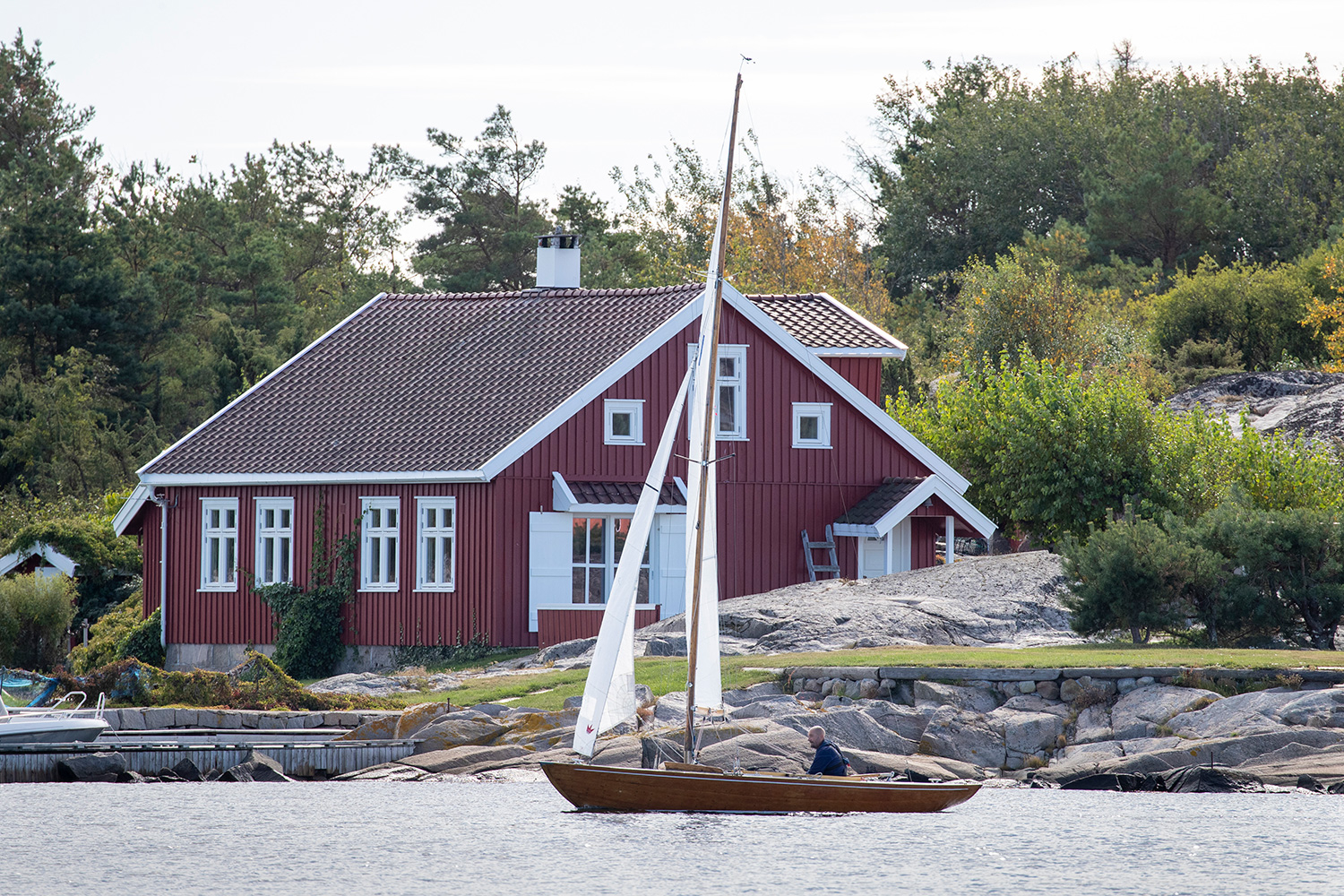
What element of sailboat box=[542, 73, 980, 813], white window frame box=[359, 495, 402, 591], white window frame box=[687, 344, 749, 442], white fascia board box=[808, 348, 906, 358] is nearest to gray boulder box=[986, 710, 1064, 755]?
sailboat box=[542, 73, 980, 813]

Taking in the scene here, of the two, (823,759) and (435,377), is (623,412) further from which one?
(823,759)

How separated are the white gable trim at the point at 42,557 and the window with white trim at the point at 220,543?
7761 millimetres

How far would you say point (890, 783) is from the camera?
2316cm

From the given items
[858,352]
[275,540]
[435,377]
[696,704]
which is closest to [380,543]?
[275,540]

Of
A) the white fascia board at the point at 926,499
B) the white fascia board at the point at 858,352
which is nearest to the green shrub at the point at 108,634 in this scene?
the white fascia board at the point at 858,352

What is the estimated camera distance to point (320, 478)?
125 feet

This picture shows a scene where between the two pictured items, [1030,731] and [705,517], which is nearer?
[705,517]

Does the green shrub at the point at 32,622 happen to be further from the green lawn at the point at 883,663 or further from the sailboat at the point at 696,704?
the sailboat at the point at 696,704

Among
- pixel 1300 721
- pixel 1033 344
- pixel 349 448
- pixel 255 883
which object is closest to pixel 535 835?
pixel 255 883

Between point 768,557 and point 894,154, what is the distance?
52993mm

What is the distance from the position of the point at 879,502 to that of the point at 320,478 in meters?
11.1

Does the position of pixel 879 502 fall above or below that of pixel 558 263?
below

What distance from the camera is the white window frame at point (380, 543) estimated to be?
37688 mm

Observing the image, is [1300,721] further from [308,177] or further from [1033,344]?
[308,177]
